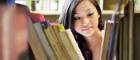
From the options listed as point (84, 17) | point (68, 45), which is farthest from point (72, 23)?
point (68, 45)

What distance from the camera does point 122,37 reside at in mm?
883

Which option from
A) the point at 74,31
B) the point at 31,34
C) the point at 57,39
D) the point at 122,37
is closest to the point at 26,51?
the point at 31,34

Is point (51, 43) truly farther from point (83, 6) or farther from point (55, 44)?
point (83, 6)

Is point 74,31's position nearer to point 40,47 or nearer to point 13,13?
point 40,47

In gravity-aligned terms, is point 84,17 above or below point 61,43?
above

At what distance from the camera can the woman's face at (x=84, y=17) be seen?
120 centimetres

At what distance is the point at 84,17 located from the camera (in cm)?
120

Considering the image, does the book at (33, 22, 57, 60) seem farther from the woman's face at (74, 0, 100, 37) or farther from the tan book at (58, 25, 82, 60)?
the woman's face at (74, 0, 100, 37)

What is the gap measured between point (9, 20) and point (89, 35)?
24.8 inches

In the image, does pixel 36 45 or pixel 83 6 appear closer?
pixel 36 45

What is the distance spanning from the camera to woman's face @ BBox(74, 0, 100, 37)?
1.20 metres

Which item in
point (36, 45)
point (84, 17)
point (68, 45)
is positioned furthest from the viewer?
point (84, 17)

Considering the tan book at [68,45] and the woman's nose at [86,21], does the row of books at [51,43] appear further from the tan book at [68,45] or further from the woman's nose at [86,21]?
the woman's nose at [86,21]

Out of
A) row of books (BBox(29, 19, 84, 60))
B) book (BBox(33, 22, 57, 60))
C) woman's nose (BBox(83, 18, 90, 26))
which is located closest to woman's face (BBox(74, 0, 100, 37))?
woman's nose (BBox(83, 18, 90, 26))
